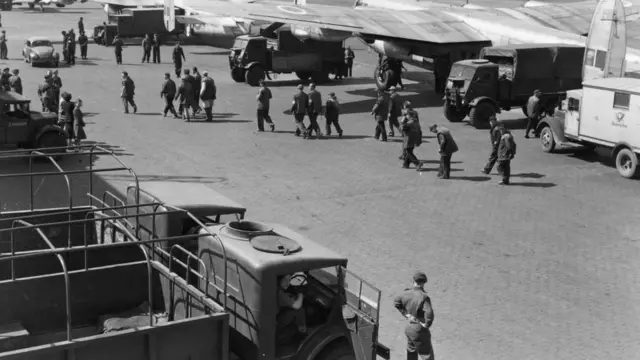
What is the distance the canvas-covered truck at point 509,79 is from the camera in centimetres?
2705

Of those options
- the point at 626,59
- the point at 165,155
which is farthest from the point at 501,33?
the point at 165,155

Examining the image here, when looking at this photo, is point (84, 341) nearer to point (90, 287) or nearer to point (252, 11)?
point (90, 287)

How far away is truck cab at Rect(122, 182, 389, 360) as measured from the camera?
8.99 meters

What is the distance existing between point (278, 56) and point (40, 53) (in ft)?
39.3

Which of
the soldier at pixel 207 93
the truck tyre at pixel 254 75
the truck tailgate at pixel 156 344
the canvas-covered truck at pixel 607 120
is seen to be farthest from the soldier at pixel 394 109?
the truck tailgate at pixel 156 344

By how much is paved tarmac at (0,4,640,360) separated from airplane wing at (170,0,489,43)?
2856 millimetres

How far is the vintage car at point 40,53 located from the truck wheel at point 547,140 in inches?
952

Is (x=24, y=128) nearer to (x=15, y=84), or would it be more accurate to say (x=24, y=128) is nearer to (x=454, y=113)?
(x=15, y=84)

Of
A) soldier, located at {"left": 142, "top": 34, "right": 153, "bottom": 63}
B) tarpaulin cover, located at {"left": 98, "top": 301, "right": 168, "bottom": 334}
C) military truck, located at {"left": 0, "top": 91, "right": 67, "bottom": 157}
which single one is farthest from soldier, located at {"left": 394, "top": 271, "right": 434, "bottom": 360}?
soldier, located at {"left": 142, "top": 34, "right": 153, "bottom": 63}

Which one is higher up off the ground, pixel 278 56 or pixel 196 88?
pixel 278 56

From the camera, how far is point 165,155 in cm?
2273

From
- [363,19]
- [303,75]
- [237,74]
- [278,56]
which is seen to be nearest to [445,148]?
[363,19]

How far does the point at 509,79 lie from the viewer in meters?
27.5

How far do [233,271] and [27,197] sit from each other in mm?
10570
